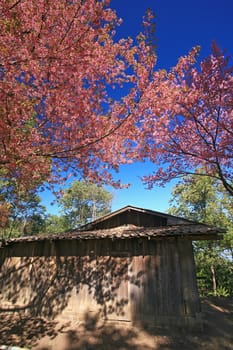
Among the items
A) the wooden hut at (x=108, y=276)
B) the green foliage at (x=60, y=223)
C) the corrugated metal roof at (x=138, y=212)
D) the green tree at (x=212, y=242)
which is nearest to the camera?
the wooden hut at (x=108, y=276)

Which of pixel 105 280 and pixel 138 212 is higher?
pixel 138 212

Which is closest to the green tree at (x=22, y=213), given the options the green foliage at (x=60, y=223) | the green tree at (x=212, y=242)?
the green foliage at (x=60, y=223)

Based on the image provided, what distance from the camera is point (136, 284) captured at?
25.0 feet

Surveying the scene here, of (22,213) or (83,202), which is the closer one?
(22,213)

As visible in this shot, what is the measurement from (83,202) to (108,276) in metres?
27.7

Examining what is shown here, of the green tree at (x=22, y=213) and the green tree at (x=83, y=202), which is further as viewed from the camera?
the green tree at (x=83, y=202)

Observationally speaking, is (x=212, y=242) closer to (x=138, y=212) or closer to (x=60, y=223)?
(x=138, y=212)

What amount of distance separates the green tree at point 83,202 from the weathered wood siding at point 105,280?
24954 mm

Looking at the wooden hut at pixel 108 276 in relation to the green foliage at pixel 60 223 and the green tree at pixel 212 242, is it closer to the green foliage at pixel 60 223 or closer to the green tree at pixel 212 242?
the green tree at pixel 212 242

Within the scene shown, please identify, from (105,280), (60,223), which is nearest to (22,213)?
(60,223)

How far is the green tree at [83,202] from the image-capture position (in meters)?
34.4

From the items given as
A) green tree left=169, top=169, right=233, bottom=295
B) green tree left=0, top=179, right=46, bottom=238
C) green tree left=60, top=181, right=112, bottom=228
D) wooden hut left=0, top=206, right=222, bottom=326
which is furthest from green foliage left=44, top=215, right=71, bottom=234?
wooden hut left=0, top=206, right=222, bottom=326

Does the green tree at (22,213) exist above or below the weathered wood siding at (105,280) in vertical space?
above

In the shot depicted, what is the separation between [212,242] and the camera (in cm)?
1783
